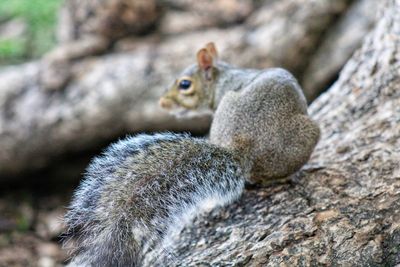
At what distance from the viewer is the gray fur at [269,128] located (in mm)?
2025

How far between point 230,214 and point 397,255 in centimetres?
66

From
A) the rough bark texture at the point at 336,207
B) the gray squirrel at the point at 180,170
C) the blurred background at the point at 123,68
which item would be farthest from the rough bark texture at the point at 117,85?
the gray squirrel at the point at 180,170

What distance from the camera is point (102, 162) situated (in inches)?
67.4

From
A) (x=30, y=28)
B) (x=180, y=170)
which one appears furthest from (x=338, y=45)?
(x=30, y=28)

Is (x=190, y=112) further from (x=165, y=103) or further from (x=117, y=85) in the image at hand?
(x=117, y=85)

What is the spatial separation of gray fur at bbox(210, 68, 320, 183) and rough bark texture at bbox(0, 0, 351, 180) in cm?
163

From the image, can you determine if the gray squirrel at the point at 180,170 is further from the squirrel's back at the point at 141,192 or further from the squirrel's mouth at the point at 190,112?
the squirrel's mouth at the point at 190,112

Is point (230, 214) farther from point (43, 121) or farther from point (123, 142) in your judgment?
point (43, 121)

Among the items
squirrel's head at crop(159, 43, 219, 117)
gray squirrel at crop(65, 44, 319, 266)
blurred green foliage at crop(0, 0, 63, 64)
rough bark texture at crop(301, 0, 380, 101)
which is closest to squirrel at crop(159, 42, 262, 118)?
squirrel's head at crop(159, 43, 219, 117)

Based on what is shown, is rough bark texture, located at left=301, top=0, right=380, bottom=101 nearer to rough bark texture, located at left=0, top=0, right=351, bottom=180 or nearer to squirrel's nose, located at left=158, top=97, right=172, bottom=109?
rough bark texture, located at left=0, top=0, right=351, bottom=180

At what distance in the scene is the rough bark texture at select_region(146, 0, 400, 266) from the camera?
168 cm

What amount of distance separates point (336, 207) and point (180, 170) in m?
0.57

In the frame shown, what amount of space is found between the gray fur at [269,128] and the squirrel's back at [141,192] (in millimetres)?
123

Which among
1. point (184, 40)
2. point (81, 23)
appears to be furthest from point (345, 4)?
point (81, 23)
